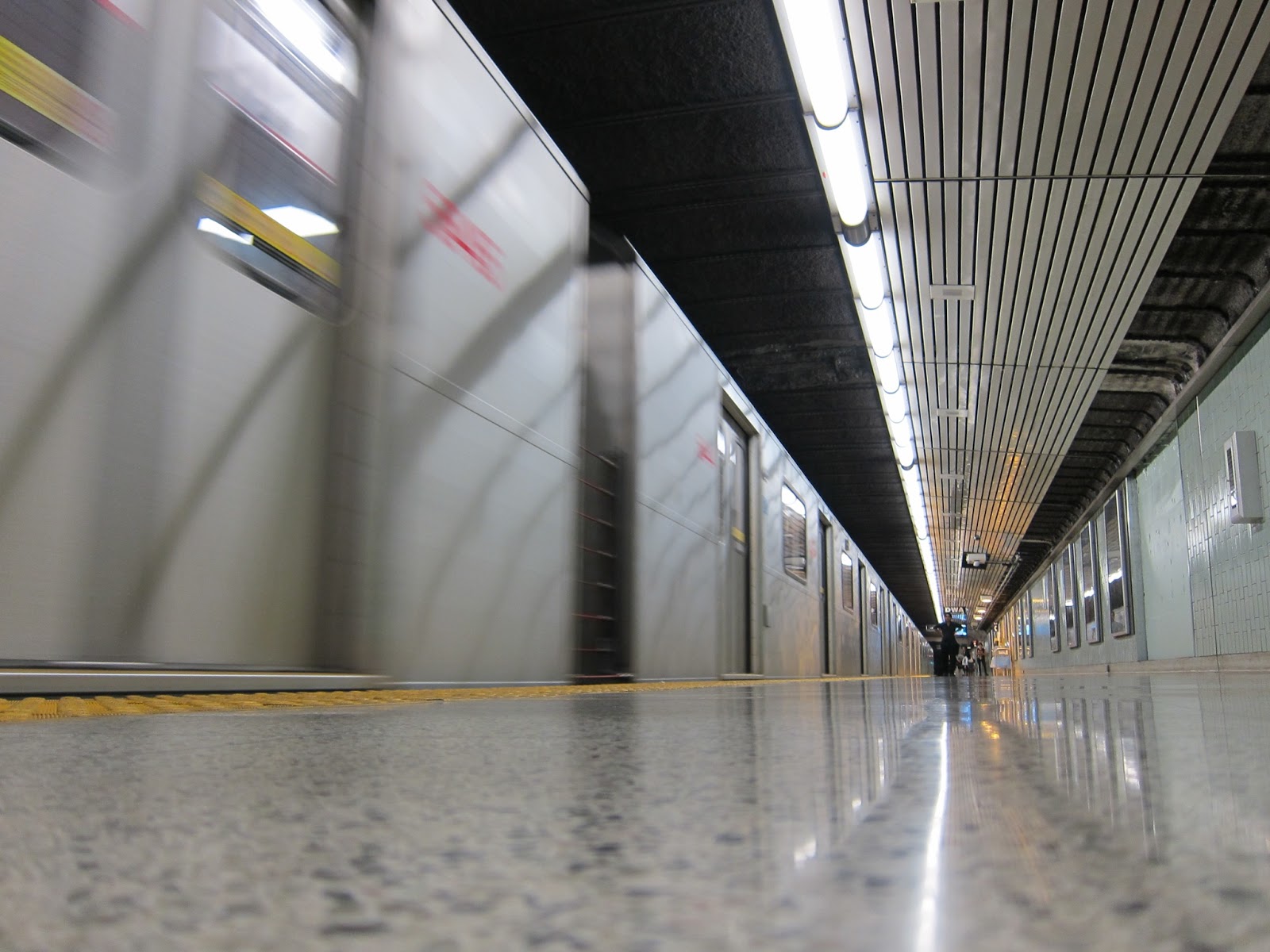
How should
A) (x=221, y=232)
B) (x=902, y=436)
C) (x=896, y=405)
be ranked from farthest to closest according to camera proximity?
(x=902, y=436) < (x=896, y=405) < (x=221, y=232)

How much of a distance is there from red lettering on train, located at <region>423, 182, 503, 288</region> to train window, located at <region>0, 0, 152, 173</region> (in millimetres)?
1427

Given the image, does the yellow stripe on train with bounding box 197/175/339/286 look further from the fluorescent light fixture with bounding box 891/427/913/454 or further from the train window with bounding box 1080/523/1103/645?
the train window with bounding box 1080/523/1103/645

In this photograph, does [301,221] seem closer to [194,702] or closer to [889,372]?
[194,702]

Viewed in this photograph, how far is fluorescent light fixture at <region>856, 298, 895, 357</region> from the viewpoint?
9409 millimetres

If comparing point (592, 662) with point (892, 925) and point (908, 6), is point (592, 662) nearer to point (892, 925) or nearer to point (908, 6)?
point (908, 6)

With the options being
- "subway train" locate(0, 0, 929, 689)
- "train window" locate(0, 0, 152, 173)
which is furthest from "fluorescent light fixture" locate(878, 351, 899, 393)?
"train window" locate(0, 0, 152, 173)

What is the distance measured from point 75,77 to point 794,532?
1114 centimetres

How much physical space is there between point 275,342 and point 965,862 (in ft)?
10.4

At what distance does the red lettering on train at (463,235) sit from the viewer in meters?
4.01

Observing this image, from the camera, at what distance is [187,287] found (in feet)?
9.07

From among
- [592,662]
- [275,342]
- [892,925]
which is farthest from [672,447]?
[892,925]

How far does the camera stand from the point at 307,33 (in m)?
3.38

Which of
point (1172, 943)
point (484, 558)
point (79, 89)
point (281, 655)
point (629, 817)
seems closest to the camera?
point (1172, 943)

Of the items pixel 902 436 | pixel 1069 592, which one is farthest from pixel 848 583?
pixel 1069 592
